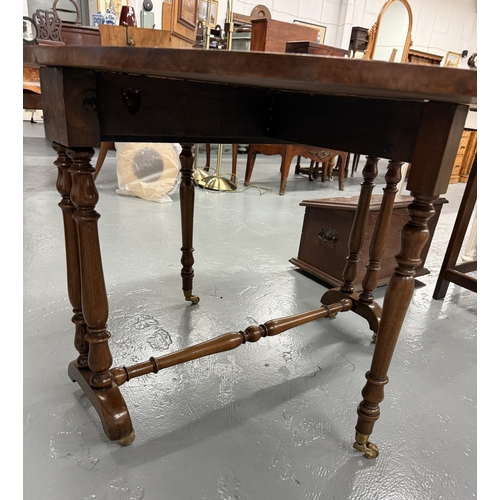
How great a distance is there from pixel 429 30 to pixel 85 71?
10096mm

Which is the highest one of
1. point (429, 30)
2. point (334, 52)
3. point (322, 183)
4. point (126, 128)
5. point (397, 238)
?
point (429, 30)

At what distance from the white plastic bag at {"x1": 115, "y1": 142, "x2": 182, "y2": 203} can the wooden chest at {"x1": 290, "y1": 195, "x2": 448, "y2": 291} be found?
1645 mm

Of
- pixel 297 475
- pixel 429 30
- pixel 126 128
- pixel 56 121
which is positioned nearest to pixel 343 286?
pixel 297 475

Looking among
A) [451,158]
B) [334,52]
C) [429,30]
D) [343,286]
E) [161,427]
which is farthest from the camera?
[429,30]

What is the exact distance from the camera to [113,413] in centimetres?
104

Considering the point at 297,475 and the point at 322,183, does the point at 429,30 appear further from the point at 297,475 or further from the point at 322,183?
the point at 297,475

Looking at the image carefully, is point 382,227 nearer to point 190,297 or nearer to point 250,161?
point 190,297

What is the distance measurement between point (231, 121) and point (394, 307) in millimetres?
770

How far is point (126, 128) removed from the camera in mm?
977

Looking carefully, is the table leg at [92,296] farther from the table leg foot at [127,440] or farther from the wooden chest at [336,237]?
the wooden chest at [336,237]

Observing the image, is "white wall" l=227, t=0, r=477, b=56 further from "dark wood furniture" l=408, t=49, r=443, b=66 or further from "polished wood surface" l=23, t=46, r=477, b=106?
"polished wood surface" l=23, t=46, r=477, b=106

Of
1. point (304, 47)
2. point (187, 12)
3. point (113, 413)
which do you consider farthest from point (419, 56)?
point (113, 413)

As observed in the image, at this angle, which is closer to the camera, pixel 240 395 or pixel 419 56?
pixel 240 395

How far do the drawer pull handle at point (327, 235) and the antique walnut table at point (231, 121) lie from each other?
555 mm
